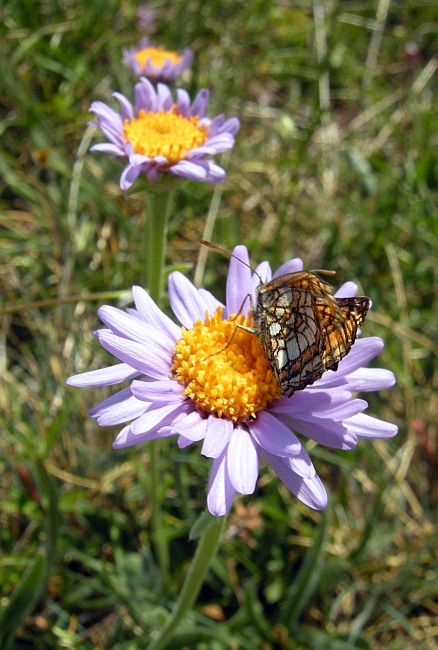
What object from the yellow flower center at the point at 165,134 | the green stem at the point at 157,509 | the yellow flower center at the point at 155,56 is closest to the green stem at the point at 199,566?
the green stem at the point at 157,509

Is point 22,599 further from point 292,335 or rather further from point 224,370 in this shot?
point 292,335

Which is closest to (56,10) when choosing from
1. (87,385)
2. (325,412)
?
(87,385)

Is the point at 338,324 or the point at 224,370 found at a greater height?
the point at 338,324

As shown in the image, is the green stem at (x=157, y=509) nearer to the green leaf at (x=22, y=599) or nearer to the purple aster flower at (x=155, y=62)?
the green leaf at (x=22, y=599)

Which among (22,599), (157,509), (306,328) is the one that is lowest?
(22,599)

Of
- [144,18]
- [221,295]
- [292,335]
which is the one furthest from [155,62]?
[292,335]

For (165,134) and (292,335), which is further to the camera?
(165,134)

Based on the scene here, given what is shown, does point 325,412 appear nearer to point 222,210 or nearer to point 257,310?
point 257,310
